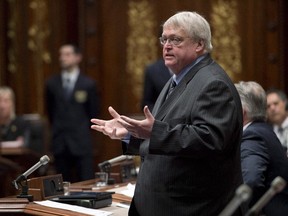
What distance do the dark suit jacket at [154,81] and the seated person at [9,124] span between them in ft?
5.37

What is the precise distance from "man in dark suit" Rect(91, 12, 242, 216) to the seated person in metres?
5.23

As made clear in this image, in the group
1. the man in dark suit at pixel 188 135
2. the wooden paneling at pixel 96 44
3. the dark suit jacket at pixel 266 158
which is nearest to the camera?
the man in dark suit at pixel 188 135

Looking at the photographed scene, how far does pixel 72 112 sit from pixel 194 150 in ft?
18.8

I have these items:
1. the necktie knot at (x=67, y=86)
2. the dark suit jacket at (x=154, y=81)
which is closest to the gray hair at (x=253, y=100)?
the dark suit jacket at (x=154, y=81)

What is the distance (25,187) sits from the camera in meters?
4.84

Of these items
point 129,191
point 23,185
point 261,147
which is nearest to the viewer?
point 23,185

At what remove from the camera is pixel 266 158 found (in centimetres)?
508

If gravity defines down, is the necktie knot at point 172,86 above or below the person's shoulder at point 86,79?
above

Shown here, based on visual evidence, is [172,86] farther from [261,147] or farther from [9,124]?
[9,124]

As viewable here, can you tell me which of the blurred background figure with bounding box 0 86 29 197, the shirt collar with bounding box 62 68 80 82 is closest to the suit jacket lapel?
the blurred background figure with bounding box 0 86 29 197

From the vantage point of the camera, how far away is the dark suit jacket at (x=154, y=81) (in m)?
8.28

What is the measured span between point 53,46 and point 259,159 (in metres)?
5.72

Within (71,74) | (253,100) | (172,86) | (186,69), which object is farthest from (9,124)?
(186,69)

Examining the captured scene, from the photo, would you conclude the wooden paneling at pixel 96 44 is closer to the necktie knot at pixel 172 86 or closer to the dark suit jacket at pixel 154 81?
the dark suit jacket at pixel 154 81
